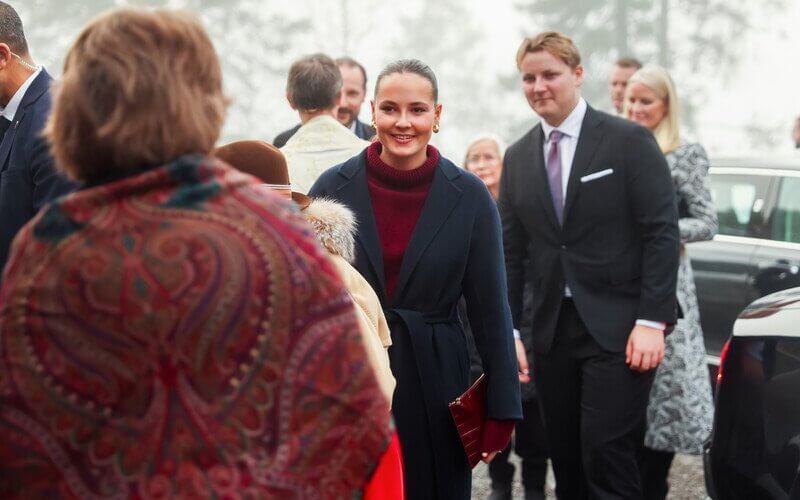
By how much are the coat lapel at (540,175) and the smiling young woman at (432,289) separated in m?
1.05

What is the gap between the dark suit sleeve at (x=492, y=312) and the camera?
3.85 m

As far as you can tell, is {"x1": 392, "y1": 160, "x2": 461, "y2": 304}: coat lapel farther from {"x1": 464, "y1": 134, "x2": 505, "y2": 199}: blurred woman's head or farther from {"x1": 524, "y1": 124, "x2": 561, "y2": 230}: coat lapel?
{"x1": 464, "y1": 134, "x2": 505, "y2": 199}: blurred woman's head

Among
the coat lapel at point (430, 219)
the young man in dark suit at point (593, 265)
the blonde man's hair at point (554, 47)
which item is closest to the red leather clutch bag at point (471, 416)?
the coat lapel at point (430, 219)

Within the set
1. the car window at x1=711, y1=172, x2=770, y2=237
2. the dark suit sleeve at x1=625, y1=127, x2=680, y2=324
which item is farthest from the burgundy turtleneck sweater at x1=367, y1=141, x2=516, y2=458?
the car window at x1=711, y1=172, x2=770, y2=237

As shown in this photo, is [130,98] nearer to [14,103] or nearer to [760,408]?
[14,103]

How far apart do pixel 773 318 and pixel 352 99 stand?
4.13 meters

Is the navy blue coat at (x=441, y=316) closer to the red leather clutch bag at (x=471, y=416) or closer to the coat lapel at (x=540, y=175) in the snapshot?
the red leather clutch bag at (x=471, y=416)

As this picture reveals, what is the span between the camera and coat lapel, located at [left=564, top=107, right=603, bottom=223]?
4879mm

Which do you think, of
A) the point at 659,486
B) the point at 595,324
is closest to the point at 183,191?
the point at 595,324

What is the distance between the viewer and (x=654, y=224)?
478cm

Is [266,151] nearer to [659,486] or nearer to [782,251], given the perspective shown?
[659,486]

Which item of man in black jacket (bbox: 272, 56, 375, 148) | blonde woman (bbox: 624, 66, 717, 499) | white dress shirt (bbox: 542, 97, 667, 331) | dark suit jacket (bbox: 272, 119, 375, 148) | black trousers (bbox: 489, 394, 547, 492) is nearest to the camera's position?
white dress shirt (bbox: 542, 97, 667, 331)

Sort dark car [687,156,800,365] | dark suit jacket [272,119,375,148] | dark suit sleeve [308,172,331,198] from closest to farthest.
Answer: dark suit sleeve [308,172,331,198] → dark suit jacket [272,119,375,148] → dark car [687,156,800,365]

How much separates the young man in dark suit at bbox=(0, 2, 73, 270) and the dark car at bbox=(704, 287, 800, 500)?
2.46m
